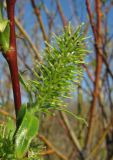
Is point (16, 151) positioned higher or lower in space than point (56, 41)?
lower

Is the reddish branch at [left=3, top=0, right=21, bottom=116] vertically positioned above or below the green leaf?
above

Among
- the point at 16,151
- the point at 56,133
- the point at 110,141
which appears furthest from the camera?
the point at 56,133

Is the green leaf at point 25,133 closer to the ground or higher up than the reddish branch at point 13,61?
closer to the ground

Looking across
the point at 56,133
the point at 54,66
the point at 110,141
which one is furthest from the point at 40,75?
the point at 56,133

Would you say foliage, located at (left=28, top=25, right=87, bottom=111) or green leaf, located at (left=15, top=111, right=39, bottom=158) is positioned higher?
foliage, located at (left=28, top=25, right=87, bottom=111)

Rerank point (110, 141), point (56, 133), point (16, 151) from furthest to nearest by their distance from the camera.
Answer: point (56, 133) < point (110, 141) < point (16, 151)

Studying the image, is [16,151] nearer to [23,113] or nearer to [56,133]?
[23,113]

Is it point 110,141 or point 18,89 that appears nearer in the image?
point 18,89

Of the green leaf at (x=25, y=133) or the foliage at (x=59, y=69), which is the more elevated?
the foliage at (x=59, y=69)
